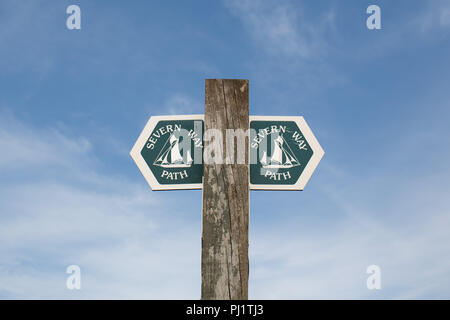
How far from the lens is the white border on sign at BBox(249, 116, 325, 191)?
330 centimetres

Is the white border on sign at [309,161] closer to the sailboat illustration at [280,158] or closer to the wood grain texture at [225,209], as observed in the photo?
the sailboat illustration at [280,158]

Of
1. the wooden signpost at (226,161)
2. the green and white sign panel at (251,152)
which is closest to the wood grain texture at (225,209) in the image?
the wooden signpost at (226,161)

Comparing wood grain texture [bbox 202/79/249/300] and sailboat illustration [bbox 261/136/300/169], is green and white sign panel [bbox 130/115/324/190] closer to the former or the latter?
sailboat illustration [bbox 261/136/300/169]

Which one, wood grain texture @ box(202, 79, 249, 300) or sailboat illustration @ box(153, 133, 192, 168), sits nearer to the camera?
wood grain texture @ box(202, 79, 249, 300)

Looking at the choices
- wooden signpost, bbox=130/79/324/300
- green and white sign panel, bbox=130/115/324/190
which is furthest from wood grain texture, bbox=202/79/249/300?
green and white sign panel, bbox=130/115/324/190

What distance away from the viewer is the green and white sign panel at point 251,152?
3.30 meters

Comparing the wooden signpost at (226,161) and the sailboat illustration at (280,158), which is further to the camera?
the sailboat illustration at (280,158)

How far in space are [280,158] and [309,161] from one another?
0.77 ft

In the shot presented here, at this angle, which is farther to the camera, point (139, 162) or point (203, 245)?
point (139, 162)

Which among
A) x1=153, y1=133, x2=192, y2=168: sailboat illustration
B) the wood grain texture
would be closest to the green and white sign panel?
x1=153, y1=133, x2=192, y2=168: sailboat illustration
